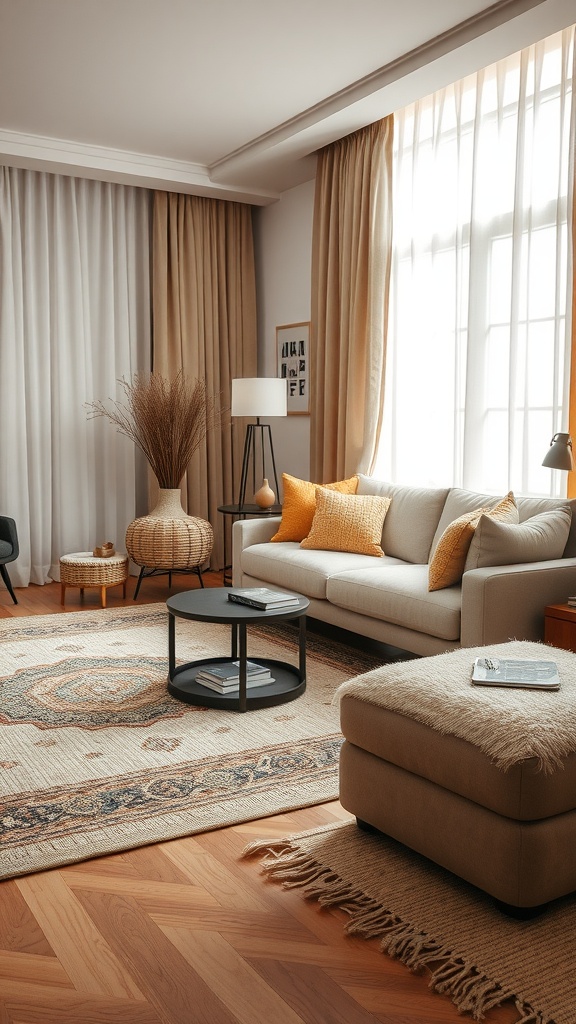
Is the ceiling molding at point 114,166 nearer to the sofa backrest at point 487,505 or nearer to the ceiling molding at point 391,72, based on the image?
the ceiling molding at point 391,72

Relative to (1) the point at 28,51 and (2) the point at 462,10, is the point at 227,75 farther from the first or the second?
(2) the point at 462,10

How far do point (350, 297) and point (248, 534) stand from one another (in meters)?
1.62

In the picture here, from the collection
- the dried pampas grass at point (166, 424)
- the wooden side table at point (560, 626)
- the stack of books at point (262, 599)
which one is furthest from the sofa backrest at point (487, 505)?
the dried pampas grass at point (166, 424)

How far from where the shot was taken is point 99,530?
6359 millimetres

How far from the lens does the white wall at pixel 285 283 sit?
20.2ft

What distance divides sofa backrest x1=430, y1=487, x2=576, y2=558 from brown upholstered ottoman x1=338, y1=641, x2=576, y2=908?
1404 mm

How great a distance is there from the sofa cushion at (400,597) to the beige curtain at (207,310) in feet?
8.52

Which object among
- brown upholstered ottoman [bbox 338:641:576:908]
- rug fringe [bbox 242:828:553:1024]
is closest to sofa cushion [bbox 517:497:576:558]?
brown upholstered ottoman [bbox 338:641:576:908]

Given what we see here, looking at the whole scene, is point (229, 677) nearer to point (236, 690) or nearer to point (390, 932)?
point (236, 690)

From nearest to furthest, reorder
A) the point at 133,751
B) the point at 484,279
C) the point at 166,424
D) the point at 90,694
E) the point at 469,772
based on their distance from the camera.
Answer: the point at 469,772 < the point at 133,751 < the point at 90,694 < the point at 484,279 < the point at 166,424

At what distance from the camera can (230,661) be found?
3762 millimetres

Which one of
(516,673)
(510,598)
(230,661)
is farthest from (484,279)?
(516,673)

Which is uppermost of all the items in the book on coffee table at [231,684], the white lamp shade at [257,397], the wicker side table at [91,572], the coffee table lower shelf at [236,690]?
the white lamp shade at [257,397]

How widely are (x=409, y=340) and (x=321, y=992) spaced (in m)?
3.93
